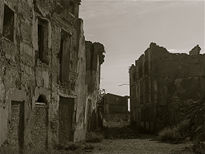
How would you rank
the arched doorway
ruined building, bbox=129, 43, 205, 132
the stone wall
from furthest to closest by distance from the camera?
1. ruined building, bbox=129, 43, 205, 132
2. the arched doorway
3. the stone wall

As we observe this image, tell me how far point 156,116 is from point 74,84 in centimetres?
1071

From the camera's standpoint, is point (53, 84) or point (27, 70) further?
point (53, 84)

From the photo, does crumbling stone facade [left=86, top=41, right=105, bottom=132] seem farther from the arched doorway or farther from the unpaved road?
the arched doorway

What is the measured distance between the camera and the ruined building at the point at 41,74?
27.8 ft

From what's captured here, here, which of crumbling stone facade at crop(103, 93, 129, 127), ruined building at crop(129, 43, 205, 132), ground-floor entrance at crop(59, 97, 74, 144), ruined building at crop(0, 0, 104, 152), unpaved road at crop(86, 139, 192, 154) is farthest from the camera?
crumbling stone facade at crop(103, 93, 129, 127)

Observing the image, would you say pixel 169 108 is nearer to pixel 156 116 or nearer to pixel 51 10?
pixel 156 116

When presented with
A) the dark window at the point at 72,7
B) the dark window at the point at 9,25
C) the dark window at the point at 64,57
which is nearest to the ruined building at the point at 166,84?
the dark window at the point at 64,57

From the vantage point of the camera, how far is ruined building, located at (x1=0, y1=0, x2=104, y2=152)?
8484 millimetres

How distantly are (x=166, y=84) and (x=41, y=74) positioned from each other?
577 inches

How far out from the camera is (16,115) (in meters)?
9.15

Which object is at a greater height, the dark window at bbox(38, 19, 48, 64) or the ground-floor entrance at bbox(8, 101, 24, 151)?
the dark window at bbox(38, 19, 48, 64)

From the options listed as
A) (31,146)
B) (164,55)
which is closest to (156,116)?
(164,55)

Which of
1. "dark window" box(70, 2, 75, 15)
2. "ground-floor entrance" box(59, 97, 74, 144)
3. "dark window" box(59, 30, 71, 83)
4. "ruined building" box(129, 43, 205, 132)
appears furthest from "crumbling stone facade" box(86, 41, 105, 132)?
"dark window" box(59, 30, 71, 83)

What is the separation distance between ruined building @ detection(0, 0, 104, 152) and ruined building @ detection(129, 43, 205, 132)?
28.0 ft
